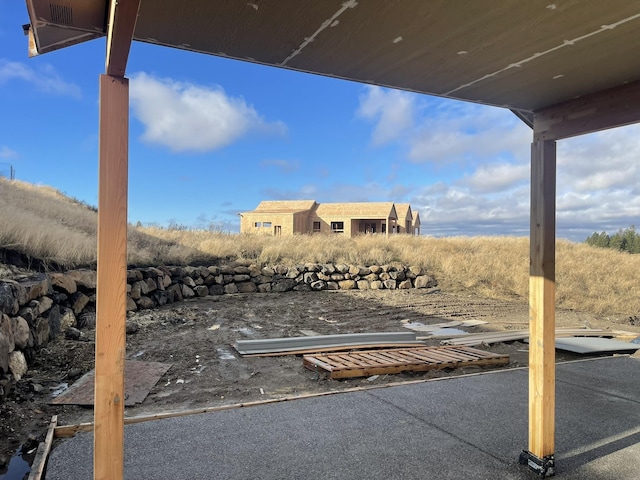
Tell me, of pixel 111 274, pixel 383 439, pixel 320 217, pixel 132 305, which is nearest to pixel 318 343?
pixel 383 439

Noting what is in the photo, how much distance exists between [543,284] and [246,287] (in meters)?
10.9

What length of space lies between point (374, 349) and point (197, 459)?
4412mm

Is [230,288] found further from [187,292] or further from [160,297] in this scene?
[160,297]

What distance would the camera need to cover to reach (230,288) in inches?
506

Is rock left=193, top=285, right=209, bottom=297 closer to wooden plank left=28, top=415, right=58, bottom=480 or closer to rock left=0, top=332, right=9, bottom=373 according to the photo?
rock left=0, top=332, right=9, bottom=373

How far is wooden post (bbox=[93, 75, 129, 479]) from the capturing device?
6.69 ft

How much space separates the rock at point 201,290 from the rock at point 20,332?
642cm

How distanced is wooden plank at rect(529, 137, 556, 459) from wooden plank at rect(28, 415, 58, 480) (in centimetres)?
346

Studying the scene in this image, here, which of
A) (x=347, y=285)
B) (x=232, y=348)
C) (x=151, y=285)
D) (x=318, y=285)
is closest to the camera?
(x=232, y=348)

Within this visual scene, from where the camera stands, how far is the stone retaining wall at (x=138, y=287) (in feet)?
17.9

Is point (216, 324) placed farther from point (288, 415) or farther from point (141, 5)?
point (141, 5)

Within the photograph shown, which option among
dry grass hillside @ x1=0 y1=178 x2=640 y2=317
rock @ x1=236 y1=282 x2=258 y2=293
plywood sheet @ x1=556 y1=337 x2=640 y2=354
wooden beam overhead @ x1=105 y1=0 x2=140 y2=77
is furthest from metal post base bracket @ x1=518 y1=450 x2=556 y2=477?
rock @ x1=236 y1=282 x2=258 y2=293

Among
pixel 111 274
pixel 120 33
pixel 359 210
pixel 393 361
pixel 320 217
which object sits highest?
pixel 359 210

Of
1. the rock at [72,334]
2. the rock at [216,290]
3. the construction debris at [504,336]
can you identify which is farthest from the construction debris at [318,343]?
the rock at [216,290]
